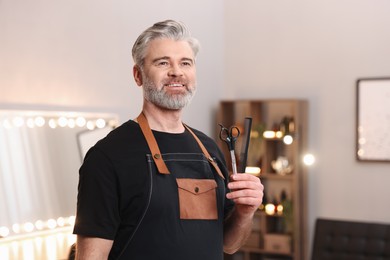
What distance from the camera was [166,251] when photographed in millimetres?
1895

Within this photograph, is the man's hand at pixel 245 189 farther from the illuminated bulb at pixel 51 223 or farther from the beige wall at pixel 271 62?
the beige wall at pixel 271 62

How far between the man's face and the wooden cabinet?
383cm

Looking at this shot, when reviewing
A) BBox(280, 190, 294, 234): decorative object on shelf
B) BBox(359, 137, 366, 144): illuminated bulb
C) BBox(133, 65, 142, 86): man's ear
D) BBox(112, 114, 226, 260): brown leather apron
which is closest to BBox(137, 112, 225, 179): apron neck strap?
BBox(112, 114, 226, 260): brown leather apron

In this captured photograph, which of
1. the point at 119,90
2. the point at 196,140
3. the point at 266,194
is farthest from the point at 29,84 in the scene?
the point at 266,194

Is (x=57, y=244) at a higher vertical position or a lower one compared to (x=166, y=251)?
lower

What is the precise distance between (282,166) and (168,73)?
4032 millimetres

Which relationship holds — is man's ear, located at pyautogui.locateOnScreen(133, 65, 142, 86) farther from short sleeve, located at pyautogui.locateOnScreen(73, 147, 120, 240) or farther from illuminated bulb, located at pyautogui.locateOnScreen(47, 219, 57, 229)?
illuminated bulb, located at pyautogui.locateOnScreen(47, 219, 57, 229)

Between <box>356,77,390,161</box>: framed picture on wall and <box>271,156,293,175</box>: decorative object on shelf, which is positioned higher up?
<box>356,77,390,161</box>: framed picture on wall

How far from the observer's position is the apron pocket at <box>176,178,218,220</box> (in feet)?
6.37

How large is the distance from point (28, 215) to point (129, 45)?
1.65 m

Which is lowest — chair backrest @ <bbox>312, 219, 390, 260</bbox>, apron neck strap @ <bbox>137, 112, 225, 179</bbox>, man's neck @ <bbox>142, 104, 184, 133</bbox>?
chair backrest @ <bbox>312, 219, 390, 260</bbox>

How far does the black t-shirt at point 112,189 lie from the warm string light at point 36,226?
2.00m

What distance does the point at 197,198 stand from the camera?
6.49 ft

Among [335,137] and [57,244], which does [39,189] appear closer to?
[57,244]
